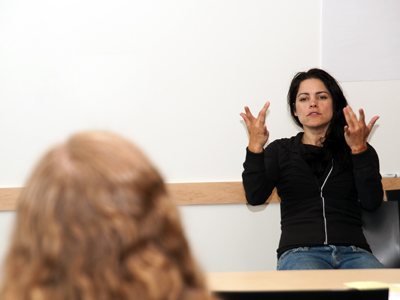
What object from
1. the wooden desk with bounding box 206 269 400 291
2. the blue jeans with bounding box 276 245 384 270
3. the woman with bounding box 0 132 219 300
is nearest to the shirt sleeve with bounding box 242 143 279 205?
the blue jeans with bounding box 276 245 384 270

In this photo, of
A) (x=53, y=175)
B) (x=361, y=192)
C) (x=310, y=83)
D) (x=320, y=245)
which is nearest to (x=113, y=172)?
(x=53, y=175)

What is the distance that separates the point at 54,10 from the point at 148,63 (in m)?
0.60

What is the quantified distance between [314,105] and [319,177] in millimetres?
373

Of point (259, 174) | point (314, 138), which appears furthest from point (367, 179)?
point (259, 174)

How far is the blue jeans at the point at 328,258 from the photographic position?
1.69m

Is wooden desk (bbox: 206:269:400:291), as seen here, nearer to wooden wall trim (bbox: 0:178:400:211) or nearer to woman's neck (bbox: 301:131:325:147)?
woman's neck (bbox: 301:131:325:147)

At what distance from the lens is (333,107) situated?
2170 mm

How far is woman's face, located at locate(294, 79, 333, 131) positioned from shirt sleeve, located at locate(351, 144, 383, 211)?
11.1 inches

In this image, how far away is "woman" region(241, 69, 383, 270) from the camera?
186 centimetres

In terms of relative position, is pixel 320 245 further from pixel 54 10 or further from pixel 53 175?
pixel 54 10

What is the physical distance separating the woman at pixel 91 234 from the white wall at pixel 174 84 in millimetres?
1819

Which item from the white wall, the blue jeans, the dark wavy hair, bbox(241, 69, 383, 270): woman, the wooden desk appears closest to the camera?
the wooden desk

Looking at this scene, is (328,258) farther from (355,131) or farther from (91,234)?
(91,234)

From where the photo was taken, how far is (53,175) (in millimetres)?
484
